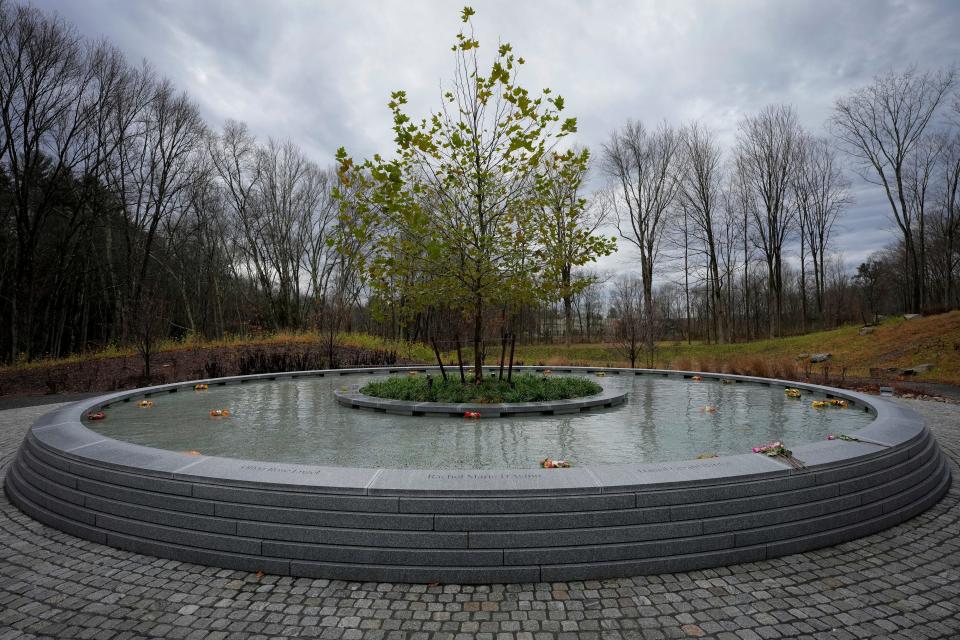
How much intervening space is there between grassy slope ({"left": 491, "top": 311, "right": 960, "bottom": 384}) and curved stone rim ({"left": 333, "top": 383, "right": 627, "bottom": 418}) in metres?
7.54

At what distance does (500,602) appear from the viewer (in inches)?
106

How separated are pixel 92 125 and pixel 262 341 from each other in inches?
416

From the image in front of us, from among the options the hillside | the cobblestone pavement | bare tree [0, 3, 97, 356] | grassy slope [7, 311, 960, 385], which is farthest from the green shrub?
bare tree [0, 3, 97, 356]

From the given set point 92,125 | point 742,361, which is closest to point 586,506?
point 742,361

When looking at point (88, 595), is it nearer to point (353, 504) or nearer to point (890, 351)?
point (353, 504)

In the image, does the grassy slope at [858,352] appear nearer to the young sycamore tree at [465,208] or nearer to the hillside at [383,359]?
the hillside at [383,359]

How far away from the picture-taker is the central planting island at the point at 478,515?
293 centimetres

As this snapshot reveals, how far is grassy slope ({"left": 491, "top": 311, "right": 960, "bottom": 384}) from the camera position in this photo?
13.5 m

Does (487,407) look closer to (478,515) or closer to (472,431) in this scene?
(472,431)

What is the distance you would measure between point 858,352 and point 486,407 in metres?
18.3

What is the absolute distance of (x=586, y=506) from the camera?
118 inches

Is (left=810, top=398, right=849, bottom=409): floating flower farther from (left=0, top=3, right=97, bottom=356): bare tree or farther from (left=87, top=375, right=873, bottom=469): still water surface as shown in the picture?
(left=0, top=3, right=97, bottom=356): bare tree

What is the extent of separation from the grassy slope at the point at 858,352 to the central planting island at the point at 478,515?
10171 millimetres

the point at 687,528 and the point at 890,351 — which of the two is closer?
the point at 687,528
